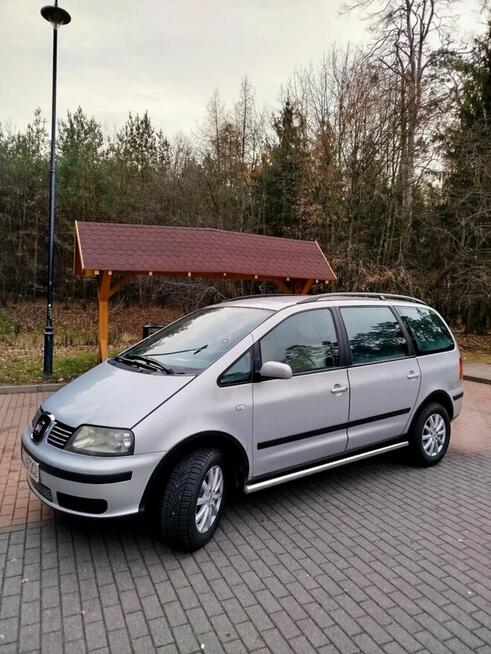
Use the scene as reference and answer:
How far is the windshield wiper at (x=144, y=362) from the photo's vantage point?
329 centimetres

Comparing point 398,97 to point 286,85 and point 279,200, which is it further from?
point 279,200

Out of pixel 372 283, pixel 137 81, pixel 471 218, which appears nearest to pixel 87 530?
pixel 137 81

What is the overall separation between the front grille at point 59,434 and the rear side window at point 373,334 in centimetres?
241

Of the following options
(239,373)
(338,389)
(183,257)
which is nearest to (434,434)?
(338,389)

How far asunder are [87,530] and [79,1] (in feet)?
31.3

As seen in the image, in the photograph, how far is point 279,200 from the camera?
67.1 ft

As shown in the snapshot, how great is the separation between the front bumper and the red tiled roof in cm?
621

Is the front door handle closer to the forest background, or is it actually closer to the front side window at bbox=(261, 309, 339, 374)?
the front side window at bbox=(261, 309, 339, 374)

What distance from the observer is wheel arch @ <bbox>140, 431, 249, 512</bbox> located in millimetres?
2738

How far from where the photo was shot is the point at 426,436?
455 cm

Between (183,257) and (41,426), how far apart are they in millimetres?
6922

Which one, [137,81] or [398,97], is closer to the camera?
[137,81]

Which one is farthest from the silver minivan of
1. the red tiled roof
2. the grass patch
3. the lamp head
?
the lamp head

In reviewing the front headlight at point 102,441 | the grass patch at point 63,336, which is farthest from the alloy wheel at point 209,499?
the grass patch at point 63,336
